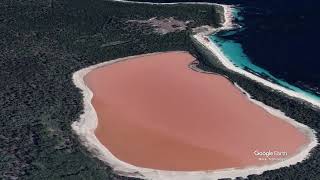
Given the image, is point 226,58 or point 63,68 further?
point 226,58

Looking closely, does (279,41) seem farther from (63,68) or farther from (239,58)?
(63,68)

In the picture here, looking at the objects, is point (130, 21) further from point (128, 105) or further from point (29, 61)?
point (128, 105)

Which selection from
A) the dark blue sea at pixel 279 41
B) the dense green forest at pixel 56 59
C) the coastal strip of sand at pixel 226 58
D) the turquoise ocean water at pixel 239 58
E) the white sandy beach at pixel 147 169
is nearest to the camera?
the white sandy beach at pixel 147 169

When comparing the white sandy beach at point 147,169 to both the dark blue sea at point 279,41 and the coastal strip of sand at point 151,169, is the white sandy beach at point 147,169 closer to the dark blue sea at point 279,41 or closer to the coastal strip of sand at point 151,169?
the coastal strip of sand at point 151,169

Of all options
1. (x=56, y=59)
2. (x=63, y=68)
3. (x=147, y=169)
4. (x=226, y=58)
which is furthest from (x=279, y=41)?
(x=147, y=169)

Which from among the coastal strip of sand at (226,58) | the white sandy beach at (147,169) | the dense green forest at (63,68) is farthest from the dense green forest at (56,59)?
the coastal strip of sand at (226,58)

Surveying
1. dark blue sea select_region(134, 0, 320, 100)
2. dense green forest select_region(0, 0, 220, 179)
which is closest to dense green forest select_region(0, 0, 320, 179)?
dense green forest select_region(0, 0, 220, 179)

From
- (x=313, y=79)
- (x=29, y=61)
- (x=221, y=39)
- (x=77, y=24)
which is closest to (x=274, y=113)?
(x=313, y=79)
